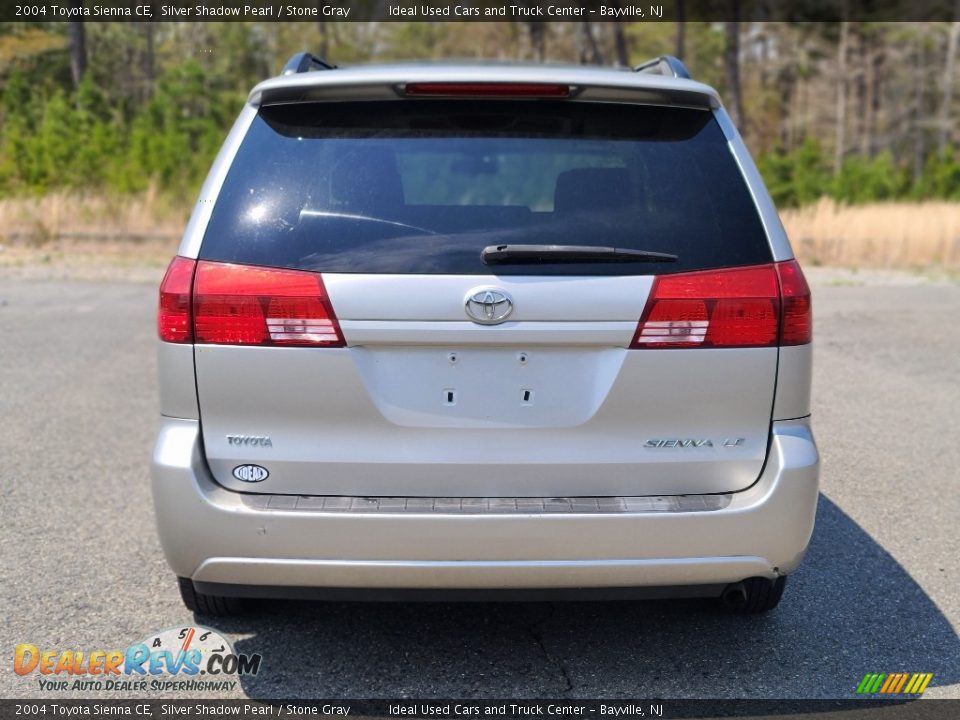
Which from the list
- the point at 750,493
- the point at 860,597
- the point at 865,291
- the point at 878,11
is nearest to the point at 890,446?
the point at 860,597

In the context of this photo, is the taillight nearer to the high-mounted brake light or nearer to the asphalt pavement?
the high-mounted brake light

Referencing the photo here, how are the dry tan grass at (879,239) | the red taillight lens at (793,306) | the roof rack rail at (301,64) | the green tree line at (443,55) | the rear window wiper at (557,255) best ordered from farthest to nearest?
the green tree line at (443,55) < the dry tan grass at (879,239) < the roof rack rail at (301,64) < the red taillight lens at (793,306) < the rear window wiper at (557,255)

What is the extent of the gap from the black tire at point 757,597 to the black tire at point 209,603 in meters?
1.71

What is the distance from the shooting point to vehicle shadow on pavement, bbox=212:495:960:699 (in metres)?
3.27

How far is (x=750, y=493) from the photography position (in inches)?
119

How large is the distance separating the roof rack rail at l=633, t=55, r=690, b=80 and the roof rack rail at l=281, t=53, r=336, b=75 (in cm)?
126

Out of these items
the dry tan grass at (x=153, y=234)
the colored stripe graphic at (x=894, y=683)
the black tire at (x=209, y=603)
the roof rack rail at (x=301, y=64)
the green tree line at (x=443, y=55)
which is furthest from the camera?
the green tree line at (x=443, y=55)

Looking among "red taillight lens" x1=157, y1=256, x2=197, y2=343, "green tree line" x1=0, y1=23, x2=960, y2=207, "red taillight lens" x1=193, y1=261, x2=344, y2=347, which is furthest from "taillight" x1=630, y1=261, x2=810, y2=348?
"green tree line" x1=0, y1=23, x2=960, y2=207

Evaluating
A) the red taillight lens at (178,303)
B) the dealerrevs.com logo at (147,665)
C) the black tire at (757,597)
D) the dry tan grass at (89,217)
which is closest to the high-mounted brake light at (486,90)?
the red taillight lens at (178,303)

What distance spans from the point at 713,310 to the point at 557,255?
0.48 metres

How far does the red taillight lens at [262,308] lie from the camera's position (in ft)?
9.51

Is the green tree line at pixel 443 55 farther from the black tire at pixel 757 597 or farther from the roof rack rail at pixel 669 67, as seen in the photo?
the black tire at pixel 757 597

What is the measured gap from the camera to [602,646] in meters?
3.56

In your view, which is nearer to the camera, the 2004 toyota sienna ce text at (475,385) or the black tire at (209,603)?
the 2004 toyota sienna ce text at (475,385)
